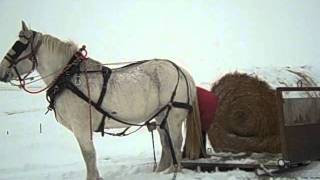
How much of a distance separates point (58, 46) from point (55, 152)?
4868mm

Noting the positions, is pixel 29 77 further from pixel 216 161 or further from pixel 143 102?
pixel 216 161

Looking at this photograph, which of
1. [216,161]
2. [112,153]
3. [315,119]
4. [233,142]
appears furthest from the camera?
[112,153]

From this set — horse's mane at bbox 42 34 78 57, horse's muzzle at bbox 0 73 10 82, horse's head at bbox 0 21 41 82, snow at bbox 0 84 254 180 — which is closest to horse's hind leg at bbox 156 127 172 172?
snow at bbox 0 84 254 180

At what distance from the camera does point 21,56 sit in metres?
4.93

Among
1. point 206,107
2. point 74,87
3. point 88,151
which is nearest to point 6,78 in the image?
point 74,87

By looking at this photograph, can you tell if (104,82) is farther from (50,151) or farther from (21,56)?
(50,151)

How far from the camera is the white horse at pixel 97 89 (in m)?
4.81

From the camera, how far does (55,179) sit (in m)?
5.79

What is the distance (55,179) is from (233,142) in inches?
103

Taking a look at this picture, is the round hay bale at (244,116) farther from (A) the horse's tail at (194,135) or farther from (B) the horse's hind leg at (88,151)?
(B) the horse's hind leg at (88,151)

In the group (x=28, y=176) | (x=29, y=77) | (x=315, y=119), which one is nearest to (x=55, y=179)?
(x=28, y=176)

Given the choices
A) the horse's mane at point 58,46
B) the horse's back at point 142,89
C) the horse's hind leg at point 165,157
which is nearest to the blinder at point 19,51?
the horse's mane at point 58,46

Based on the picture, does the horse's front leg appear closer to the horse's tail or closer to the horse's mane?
the horse's mane

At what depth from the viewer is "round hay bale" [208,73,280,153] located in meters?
6.25
